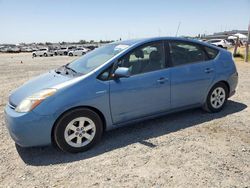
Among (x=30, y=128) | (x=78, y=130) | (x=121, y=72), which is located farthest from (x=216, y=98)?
(x=30, y=128)

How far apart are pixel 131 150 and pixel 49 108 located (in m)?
1.33

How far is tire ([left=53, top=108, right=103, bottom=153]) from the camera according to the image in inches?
139

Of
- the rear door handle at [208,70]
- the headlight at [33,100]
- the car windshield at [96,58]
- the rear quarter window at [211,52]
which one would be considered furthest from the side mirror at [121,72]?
the rear quarter window at [211,52]

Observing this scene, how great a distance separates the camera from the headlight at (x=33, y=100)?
11.2 feet

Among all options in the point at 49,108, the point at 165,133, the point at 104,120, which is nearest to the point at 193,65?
the point at 165,133

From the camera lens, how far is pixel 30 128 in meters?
3.37

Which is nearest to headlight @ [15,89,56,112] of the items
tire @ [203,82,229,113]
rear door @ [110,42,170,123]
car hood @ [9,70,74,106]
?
car hood @ [9,70,74,106]

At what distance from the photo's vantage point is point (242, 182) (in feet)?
9.39

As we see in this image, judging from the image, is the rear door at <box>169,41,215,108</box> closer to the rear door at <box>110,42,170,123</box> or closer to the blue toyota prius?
the blue toyota prius

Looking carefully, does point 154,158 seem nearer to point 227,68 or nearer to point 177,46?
point 177,46

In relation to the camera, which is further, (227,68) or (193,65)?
(227,68)

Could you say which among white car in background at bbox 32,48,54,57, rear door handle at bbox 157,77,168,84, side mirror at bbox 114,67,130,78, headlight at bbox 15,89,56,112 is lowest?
white car in background at bbox 32,48,54,57

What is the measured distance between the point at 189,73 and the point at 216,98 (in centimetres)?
99

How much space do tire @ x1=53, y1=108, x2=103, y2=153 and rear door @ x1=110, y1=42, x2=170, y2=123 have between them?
1.12 ft
